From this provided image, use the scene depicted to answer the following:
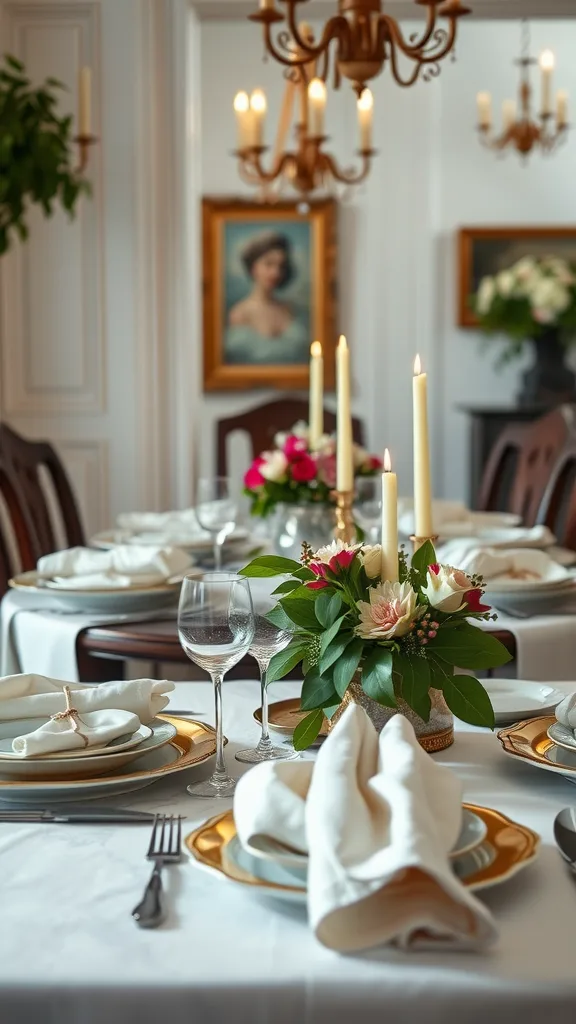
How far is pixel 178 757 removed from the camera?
1132 mm

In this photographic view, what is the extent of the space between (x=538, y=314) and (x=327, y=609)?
4.71 meters

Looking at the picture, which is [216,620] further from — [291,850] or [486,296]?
[486,296]

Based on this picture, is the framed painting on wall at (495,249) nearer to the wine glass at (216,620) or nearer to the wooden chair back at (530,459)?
the wooden chair back at (530,459)

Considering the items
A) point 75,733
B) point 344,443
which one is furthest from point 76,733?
point 344,443

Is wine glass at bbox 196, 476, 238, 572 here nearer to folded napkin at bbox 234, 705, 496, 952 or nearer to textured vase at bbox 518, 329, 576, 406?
folded napkin at bbox 234, 705, 496, 952

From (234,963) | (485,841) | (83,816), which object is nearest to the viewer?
(234,963)

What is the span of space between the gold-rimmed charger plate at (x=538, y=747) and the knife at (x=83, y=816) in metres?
0.34

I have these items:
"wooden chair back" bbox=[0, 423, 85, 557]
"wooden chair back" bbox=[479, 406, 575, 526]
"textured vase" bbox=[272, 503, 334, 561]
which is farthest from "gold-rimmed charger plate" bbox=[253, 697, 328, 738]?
"wooden chair back" bbox=[479, 406, 575, 526]

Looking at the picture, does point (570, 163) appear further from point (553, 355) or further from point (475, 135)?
point (553, 355)

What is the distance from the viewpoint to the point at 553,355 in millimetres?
5812

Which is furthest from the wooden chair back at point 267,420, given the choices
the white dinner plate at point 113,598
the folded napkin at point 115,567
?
the white dinner plate at point 113,598

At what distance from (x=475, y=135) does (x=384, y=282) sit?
867 mm

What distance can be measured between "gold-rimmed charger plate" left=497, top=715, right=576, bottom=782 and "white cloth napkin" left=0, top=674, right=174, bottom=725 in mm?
332

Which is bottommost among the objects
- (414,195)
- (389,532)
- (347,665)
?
(347,665)
